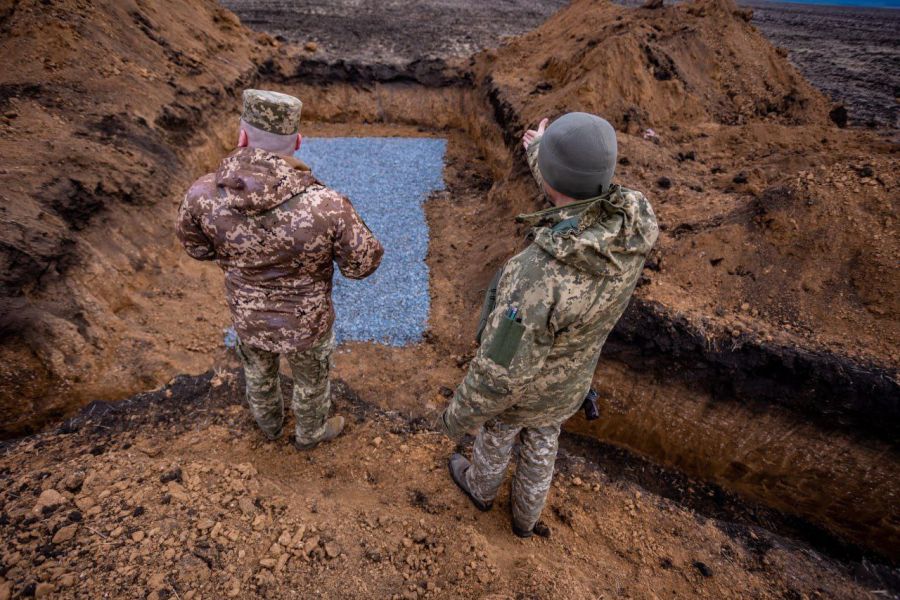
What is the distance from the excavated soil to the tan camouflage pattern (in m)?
2.15

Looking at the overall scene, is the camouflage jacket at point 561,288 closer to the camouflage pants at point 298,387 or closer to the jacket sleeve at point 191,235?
the camouflage pants at point 298,387

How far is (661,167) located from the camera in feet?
17.9

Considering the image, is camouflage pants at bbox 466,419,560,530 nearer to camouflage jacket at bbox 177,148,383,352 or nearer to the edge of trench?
camouflage jacket at bbox 177,148,383,352

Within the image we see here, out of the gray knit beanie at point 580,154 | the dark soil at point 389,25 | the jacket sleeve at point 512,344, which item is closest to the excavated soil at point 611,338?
the jacket sleeve at point 512,344

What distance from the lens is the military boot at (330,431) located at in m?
3.41

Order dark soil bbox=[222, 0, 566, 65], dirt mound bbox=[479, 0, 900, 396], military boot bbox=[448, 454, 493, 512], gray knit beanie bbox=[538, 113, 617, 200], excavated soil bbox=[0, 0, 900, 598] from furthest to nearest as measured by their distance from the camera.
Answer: dark soil bbox=[222, 0, 566, 65] → dirt mound bbox=[479, 0, 900, 396] → military boot bbox=[448, 454, 493, 512] → excavated soil bbox=[0, 0, 900, 598] → gray knit beanie bbox=[538, 113, 617, 200]

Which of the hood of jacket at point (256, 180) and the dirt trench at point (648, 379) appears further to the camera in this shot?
the dirt trench at point (648, 379)

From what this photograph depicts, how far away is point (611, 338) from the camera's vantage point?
3.97 meters

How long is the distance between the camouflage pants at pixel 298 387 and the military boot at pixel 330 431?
0.06 metres

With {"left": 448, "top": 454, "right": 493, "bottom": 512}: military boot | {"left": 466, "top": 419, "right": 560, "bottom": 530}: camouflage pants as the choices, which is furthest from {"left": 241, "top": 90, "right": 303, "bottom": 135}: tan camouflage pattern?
{"left": 448, "top": 454, "right": 493, "bottom": 512}: military boot

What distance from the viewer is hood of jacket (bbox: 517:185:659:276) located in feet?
5.78

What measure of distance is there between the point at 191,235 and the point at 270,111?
0.88 metres

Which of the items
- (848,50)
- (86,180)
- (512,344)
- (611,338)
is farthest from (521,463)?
(848,50)

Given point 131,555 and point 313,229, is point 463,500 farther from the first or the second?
point 313,229
